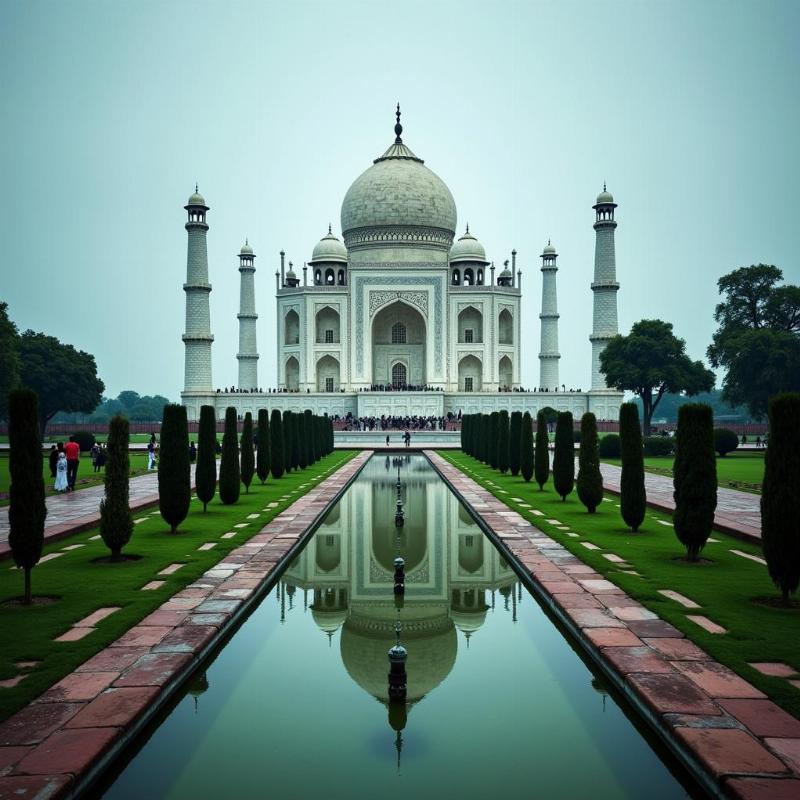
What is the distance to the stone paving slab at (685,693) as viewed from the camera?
10.6ft

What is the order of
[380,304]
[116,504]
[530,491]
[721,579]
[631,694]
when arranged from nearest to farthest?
[631,694], [721,579], [116,504], [530,491], [380,304]

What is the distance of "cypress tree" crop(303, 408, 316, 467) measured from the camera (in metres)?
19.5

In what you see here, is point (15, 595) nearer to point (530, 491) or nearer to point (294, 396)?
point (530, 491)

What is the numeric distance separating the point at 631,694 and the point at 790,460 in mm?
2396

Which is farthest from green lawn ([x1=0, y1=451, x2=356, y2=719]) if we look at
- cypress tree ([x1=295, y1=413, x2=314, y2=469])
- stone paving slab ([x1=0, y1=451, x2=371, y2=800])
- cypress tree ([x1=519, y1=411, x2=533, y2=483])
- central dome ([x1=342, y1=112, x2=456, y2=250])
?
central dome ([x1=342, y1=112, x2=456, y2=250])

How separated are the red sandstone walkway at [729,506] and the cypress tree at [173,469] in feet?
18.9

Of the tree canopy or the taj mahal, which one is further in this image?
the taj mahal

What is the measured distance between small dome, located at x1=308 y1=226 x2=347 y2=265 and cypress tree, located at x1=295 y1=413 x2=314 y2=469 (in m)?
25.2

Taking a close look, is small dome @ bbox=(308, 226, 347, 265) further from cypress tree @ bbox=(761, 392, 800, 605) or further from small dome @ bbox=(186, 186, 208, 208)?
cypress tree @ bbox=(761, 392, 800, 605)

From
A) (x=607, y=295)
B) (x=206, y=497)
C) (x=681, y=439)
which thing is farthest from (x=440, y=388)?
(x=681, y=439)

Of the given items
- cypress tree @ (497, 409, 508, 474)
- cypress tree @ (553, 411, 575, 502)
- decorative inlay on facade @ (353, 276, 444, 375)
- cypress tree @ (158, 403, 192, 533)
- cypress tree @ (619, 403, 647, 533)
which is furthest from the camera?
decorative inlay on facade @ (353, 276, 444, 375)

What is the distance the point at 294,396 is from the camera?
122 feet

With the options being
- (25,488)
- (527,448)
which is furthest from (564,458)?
(25,488)

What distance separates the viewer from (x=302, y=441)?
18609mm
